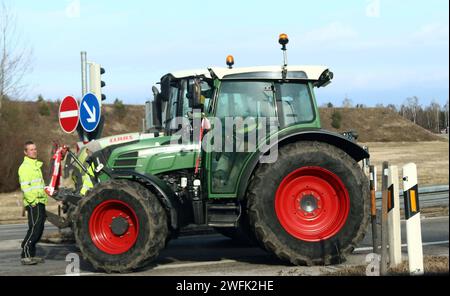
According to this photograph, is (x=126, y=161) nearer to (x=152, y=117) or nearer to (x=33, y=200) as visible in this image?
(x=33, y=200)

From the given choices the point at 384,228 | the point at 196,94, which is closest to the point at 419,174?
the point at 384,228

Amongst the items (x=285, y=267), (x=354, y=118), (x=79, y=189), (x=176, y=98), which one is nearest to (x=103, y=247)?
(x=79, y=189)

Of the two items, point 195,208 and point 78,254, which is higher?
point 195,208

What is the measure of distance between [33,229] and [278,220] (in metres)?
3.80

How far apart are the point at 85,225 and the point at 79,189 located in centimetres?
143

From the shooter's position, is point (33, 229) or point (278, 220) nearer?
point (278, 220)

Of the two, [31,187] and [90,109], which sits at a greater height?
[90,109]

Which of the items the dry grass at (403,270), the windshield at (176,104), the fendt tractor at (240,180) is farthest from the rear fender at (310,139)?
the windshield at (176,104)

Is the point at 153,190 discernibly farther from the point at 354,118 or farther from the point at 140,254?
the point at 354,118

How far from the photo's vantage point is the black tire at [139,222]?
734 centimetres

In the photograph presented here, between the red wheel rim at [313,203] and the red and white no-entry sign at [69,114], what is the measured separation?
6116 mm

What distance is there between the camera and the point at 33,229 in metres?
8.78
